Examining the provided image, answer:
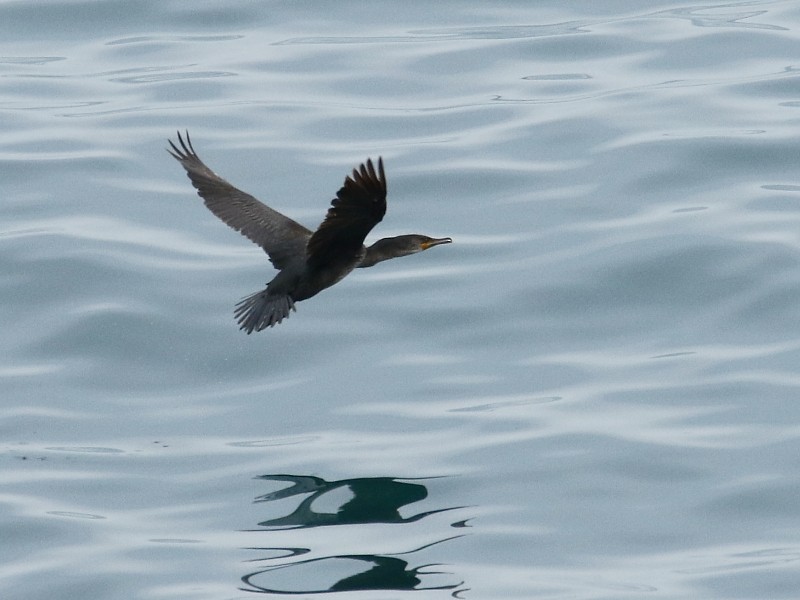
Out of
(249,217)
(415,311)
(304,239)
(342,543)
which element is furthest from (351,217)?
(415,311)

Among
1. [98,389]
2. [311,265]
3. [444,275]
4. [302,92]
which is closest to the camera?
[311,265]

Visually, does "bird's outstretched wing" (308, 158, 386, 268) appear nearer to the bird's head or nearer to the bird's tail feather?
the bird's tail feather

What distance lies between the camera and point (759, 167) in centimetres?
1313

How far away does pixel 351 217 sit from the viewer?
350 inches

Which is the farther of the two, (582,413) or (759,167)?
(759,167)

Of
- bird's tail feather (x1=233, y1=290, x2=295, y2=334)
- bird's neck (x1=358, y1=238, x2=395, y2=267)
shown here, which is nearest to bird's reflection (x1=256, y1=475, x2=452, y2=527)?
bird's tail feather (x1=233, y1=290, x2=295, y2=334)

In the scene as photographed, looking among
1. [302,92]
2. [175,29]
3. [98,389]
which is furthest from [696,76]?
[98,389]

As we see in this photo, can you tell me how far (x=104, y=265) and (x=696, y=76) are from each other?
18.7ft

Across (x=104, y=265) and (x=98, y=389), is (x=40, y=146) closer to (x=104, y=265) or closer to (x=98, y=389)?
(x=104, y=265)

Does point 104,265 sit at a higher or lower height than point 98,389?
higher

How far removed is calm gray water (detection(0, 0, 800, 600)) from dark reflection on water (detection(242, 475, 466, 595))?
0.06 feet

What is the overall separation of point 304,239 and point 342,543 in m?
1.91

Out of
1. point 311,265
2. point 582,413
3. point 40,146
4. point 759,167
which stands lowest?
point 582,413

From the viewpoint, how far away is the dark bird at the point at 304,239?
868 centimetres
